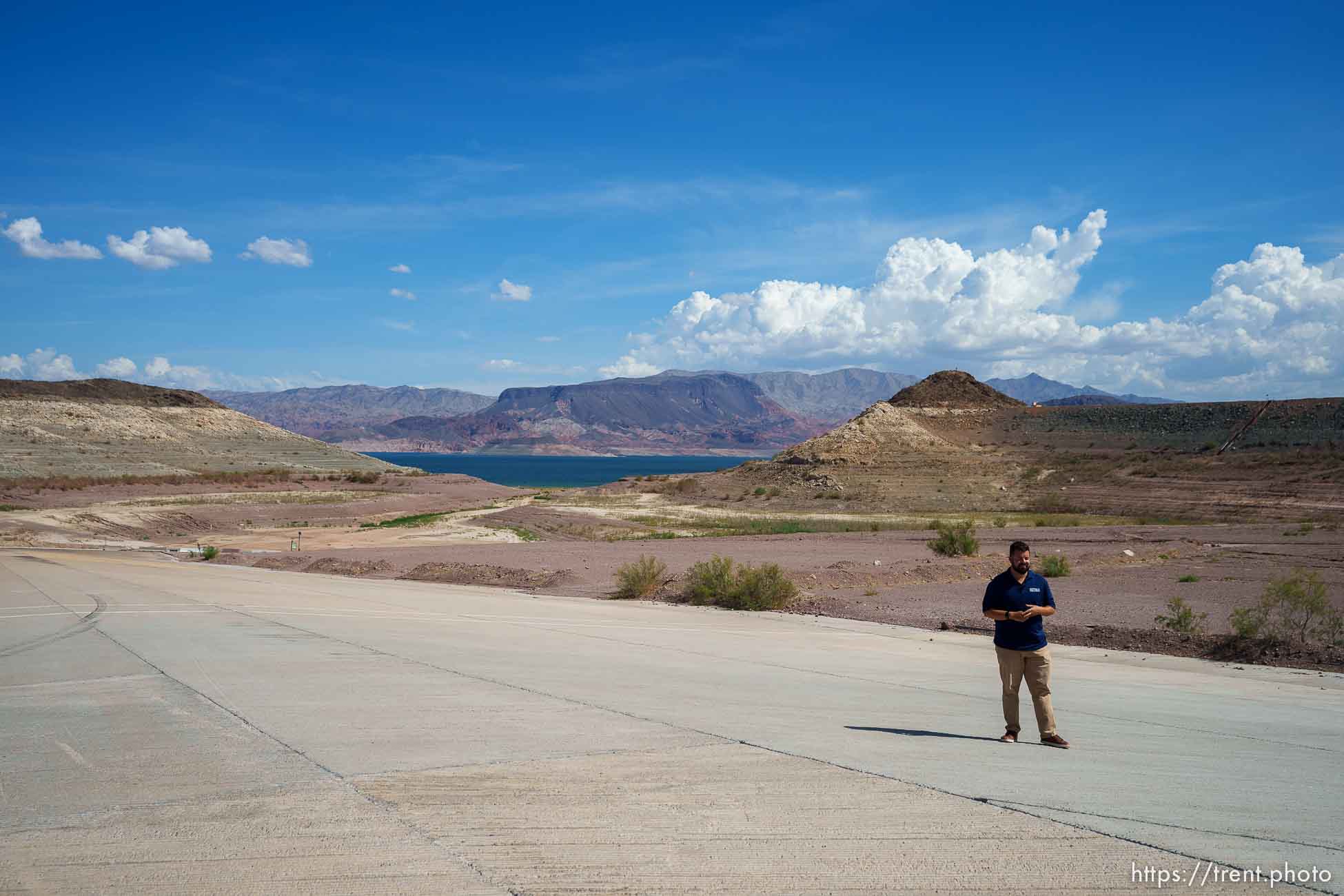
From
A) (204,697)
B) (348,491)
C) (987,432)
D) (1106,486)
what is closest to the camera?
(204,697)

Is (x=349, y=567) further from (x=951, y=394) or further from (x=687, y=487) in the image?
(x=951, y=394)

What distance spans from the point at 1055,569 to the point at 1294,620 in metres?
12.4

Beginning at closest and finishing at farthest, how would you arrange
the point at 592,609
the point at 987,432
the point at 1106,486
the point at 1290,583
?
the point at 1290,583 < the point at 592,609 < the point at 1106,486 < the point at 987,432

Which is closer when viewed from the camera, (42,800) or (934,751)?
(42,800)

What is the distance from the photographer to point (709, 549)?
143 feet

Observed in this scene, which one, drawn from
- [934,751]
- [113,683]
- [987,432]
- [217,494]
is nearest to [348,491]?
[217,494]

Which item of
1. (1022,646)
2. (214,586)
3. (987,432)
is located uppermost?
(987,432)

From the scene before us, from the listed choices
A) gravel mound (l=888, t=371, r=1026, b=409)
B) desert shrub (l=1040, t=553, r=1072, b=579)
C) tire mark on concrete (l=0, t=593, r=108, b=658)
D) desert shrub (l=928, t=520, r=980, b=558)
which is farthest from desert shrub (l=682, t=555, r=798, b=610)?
gravel mound (l=888, t=371, r=1026, b=409)

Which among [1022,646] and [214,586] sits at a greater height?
[1022,646]

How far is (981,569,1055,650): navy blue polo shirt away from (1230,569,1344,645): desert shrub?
10.2 metres

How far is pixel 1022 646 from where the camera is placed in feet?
30.1

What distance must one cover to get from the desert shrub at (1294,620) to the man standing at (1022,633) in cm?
987

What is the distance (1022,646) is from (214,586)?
24150mm

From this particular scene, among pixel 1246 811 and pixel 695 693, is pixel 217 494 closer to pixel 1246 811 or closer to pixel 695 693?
pixel 695 693
